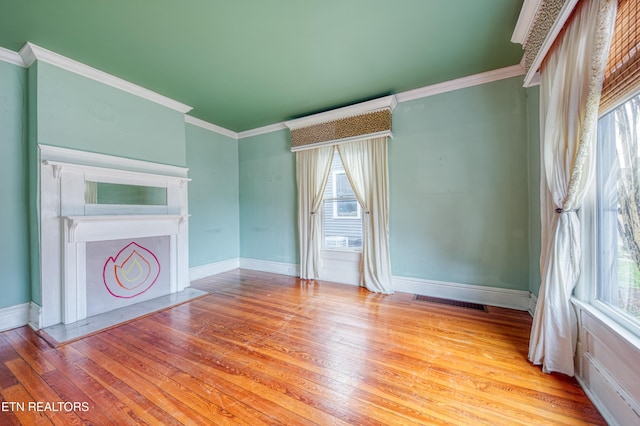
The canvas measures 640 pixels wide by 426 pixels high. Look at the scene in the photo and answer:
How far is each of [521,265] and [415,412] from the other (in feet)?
7.85

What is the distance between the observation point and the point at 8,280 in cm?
255

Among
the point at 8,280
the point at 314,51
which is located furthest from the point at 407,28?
the point at 8,280

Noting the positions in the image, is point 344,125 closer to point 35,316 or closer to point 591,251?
point 591,251

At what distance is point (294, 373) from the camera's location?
183cm

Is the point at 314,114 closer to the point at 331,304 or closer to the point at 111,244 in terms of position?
the point at 331,304

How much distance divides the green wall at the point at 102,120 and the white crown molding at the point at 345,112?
6.11 feet

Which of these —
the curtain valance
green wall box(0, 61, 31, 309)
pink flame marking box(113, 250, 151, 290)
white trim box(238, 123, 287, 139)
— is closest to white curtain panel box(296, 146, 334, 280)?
the curtain valance

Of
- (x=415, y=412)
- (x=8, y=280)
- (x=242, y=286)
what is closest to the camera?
(x=415, y=412)

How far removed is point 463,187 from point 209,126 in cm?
437

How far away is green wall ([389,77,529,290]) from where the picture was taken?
2930 mm

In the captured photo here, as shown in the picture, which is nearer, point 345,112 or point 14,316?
point 14,316

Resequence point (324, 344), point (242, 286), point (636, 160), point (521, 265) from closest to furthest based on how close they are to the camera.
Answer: point (636, 160), point (324, 344), point (521, 265), point (242, 286)

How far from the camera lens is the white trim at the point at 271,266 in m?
4.59

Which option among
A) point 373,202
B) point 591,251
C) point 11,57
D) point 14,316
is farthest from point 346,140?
point 14,316
